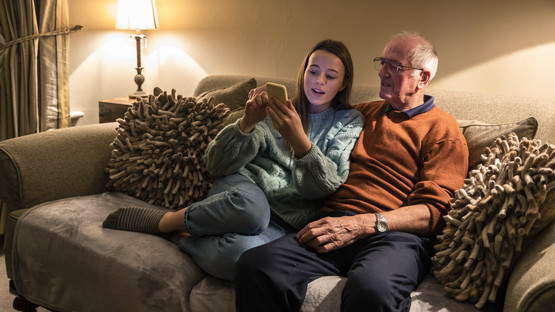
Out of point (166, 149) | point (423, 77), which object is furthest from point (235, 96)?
point (423, 77)

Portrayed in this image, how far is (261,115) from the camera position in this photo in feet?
5.41

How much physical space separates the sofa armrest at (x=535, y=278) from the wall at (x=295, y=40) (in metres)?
1.08

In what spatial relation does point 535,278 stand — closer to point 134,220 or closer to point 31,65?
point 134,220

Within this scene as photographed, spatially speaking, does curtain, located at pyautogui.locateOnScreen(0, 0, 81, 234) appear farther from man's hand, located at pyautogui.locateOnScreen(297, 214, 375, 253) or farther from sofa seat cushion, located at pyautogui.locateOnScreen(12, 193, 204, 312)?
man's hand, located at pyautogui.locateOnScreen(297, 214, 375, 253)

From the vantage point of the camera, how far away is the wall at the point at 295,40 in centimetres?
213

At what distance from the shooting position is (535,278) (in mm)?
1101

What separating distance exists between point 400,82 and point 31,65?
193 centimetres

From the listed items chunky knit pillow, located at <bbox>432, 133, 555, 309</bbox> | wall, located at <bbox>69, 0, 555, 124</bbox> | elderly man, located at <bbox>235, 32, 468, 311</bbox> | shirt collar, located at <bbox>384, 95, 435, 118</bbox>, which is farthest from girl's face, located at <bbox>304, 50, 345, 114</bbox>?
wall, located at <bbox>69, 0, 555, 124</bbox>

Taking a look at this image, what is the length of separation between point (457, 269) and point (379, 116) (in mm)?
639

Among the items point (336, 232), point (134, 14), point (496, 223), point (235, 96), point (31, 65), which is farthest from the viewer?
point (134, 14)

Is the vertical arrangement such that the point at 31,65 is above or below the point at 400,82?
below

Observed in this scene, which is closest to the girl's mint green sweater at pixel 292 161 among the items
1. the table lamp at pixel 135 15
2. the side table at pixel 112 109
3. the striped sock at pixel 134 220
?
the striped sock at pixel 134 220

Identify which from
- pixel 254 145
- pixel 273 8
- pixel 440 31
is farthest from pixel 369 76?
pixel 254 145

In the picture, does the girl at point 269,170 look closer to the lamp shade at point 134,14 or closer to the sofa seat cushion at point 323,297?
the sofa seat cushion at point 323,297
